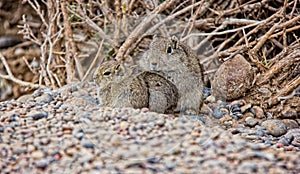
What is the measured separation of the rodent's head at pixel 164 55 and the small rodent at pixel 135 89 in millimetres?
24

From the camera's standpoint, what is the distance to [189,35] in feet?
5.00

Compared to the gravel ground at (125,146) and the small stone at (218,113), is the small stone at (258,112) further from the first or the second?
the gravel ground at (125,146)

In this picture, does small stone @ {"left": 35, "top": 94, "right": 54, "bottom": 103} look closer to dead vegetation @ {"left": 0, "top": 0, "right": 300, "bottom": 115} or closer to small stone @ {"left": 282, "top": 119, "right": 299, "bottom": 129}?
dead vegetation @ {"left": 0, "top": 0, "right": 300, "bottom": 115}

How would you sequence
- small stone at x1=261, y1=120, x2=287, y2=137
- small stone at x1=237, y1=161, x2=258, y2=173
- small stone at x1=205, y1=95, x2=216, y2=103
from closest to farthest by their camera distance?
small stone at x1=237, y1=161, x2=258, y2=173
small stone at x1=261, y1=120, x2=287, y2=137
small stone at x1=205, y1=95, x2=216, y2=103

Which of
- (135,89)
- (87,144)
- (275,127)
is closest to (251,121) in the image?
(275,127)

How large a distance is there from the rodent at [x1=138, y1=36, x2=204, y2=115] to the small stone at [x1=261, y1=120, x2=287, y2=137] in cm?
19

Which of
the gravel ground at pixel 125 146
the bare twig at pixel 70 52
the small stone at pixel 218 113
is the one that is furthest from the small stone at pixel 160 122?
the bare twig at pixel 70 52

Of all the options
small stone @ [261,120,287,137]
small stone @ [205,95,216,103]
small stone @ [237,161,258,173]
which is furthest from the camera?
small stone @ [205,95,216,103]

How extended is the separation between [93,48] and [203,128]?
0.81m

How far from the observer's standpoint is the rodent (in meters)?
1.17

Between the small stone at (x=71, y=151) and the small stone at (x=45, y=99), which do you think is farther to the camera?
the small stone at (x=45, y=99)

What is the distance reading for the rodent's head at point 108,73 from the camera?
3.92ft

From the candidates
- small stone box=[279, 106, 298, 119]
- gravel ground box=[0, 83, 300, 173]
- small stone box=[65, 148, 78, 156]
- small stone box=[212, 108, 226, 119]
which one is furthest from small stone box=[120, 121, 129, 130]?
small stone box=[279, 106, 298, 119]

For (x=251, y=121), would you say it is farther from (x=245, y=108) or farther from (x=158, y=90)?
(x=158, y=90)
